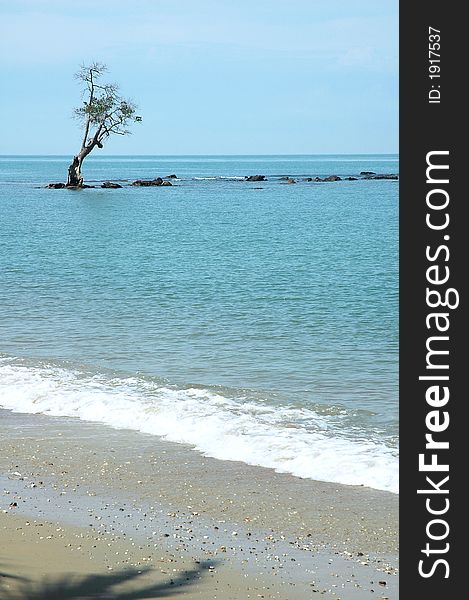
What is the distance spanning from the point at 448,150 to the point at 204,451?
15.7 feet

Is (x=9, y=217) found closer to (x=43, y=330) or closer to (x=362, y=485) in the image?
(x=43, y=330)

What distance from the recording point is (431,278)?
23.8 feet

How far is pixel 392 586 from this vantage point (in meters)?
7.07

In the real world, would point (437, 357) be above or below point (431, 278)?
below

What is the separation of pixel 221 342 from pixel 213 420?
18.6 feet

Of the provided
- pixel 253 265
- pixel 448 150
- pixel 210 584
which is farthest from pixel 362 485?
pixel 253 265

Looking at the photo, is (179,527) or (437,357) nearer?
(437,357)

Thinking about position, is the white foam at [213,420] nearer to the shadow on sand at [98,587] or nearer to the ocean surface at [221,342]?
the ocean surface at [221,342]

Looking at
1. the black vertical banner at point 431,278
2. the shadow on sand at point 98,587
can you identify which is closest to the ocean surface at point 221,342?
the black vertical banner at point 431,278

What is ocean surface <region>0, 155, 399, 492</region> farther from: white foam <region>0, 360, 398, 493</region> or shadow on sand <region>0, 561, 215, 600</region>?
shadow on sand <region>0, 561, 215, 600</region>

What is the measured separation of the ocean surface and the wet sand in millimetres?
695

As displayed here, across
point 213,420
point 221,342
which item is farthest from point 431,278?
point 221,342

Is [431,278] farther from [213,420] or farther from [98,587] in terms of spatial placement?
[213,420]

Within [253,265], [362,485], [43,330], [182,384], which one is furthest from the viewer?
[253,265]
